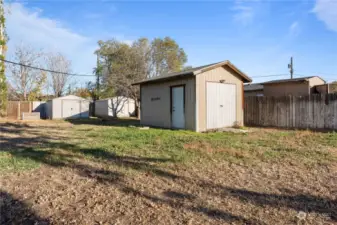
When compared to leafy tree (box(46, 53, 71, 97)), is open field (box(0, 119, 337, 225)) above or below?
below

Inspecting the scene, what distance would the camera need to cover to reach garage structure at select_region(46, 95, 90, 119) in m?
20.0

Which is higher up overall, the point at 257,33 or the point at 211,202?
the point at 257,33

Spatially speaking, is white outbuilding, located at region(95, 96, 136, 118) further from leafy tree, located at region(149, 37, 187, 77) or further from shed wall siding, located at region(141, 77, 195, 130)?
shed wall siding, located at region(141, 77, 195, 130)

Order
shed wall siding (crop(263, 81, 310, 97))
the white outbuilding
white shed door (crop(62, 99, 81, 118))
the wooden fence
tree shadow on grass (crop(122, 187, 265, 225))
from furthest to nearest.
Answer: the white outbuilding
white shed door (crop(62, 99, 81, 118))
shed wall siding (crop(263, 81, 310, 97))
the wooden fence
tree shadow on grass (crop(122, 187, 265, 225))

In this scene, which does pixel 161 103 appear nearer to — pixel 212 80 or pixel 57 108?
pixel 212 80

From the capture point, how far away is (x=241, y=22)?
950cm

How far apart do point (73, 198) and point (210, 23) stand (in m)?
9.02

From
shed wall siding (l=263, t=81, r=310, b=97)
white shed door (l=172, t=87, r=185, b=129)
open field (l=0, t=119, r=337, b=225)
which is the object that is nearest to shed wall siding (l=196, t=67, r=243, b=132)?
white shed door (l=172, t=87, r=185, b=129)

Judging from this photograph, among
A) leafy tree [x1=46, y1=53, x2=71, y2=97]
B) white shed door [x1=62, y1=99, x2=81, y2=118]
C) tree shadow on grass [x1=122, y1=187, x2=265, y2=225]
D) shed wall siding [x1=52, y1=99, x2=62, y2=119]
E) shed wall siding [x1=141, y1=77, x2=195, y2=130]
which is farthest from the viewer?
leafy tree [x1=46, y1=53, x2=71, y2=97]

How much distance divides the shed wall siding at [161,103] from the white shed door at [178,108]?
0.25 meters

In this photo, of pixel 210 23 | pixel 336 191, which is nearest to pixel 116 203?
pixel 336 191

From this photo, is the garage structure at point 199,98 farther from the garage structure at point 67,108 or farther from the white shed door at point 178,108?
the garage structure at point 67,108

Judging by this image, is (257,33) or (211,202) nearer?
(211,202)

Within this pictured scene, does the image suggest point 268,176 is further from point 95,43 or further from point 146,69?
point 95,43
